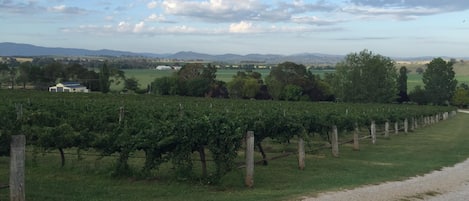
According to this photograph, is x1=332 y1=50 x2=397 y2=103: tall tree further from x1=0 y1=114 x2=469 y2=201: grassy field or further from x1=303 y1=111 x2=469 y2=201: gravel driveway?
x1=303 y1=111 x2=469 y2=201: gravel driveway

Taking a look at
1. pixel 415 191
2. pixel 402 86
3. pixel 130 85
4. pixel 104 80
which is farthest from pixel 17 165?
pixel 402 86

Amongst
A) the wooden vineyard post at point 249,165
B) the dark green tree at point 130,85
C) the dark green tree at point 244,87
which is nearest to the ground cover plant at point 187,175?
the wooden vineyard post at point 249,165

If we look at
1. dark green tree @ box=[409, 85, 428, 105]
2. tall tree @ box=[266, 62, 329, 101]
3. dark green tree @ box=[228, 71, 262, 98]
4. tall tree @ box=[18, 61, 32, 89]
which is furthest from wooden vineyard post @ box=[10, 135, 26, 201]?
dark green tree @ box=[409, 85, 428, 105]

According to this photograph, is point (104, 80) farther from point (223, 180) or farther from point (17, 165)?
point (17, 165)

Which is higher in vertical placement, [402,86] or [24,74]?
[24,74]

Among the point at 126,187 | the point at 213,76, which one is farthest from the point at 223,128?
the point at 213,76

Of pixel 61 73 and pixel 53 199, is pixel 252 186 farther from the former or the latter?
pixel 61 73

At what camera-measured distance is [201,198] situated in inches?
402

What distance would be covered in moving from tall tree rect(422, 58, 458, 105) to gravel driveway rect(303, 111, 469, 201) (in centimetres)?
10095

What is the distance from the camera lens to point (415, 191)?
1176cm

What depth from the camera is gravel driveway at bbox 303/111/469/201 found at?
1059cm

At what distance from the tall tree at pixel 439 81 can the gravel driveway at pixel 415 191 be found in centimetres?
10095

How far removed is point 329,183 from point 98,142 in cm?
565

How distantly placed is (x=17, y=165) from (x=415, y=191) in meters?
8.34
